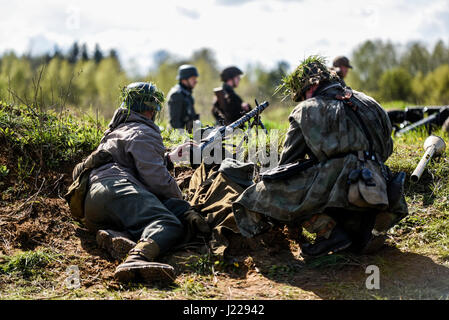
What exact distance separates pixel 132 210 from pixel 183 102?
17.2 feet

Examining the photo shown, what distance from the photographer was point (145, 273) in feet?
12.0

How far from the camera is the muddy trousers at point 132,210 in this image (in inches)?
164

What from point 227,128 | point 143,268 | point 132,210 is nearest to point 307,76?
point 227,128

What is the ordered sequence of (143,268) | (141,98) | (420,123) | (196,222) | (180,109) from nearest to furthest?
1. (143,268)
2. (196,222)
3. (141,98)
4. (420,123)
5. (180,109)

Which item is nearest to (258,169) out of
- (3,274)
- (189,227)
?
(189,227)

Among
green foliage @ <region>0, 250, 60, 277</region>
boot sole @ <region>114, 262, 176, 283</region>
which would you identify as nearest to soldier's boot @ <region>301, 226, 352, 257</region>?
boot sole @ <region>114, 262, 176, 283</region>

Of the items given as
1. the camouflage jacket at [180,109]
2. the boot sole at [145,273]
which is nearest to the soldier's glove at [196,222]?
the boot sole at [145,273]

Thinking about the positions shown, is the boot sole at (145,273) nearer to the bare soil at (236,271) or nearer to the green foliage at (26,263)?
the bare soil at (236,271)

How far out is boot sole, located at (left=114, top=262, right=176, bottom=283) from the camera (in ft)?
11.9

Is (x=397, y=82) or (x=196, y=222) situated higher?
(x=397, y=82)

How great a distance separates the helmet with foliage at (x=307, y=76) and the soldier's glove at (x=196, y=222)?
4.92 feet

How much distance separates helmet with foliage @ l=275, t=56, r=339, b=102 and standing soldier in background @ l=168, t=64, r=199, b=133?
4.59m

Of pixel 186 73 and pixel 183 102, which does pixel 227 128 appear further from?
pixel 186 73

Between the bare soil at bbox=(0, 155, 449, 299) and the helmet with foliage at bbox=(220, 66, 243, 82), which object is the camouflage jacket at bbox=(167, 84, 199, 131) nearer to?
the helmet with foliage at bbox=(220, 66, 243, 82)
